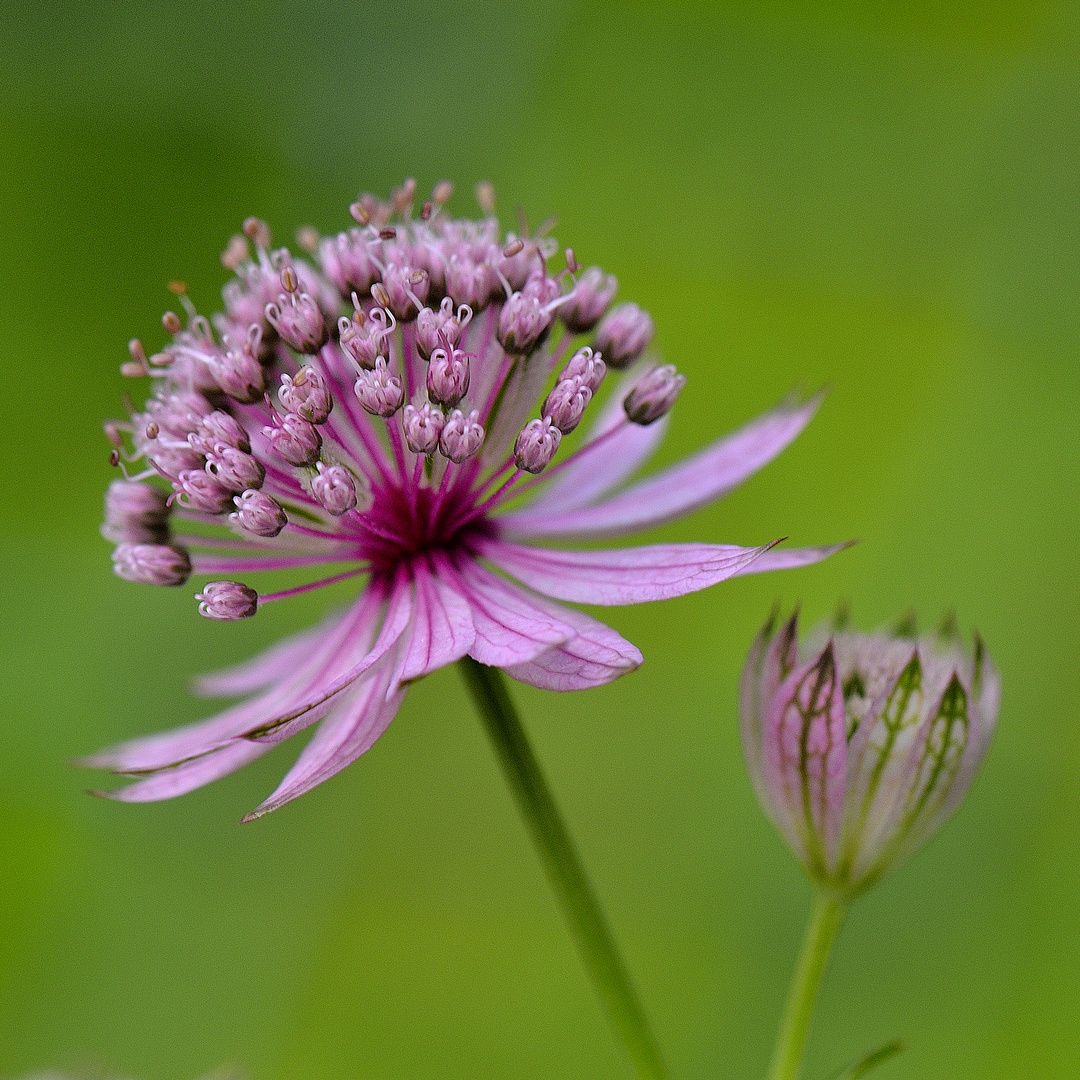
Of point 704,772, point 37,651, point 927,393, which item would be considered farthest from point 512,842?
point 927,393

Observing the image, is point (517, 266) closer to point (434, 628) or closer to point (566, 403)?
point (566, 403)

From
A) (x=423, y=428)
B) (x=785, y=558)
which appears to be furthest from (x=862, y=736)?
(x=423, y=428)

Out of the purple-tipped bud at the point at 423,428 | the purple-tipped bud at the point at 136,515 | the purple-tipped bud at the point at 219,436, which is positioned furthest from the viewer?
the purple-tipped bud at the point at 136,515

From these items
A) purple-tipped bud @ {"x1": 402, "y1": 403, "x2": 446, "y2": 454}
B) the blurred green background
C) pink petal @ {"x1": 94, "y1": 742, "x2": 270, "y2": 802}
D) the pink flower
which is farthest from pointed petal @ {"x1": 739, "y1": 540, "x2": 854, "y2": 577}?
the blurred green background

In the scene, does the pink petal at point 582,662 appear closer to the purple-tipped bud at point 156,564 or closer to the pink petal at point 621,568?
the pink petal at point 621,568

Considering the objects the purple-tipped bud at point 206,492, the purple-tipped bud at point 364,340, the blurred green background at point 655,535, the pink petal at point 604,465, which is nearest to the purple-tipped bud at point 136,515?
the purple-tipped bud at point 206,492

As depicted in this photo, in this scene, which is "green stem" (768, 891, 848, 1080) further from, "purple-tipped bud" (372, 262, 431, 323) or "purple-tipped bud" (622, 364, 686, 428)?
"purple-tipped bud" (372, 262, 431, 323)
